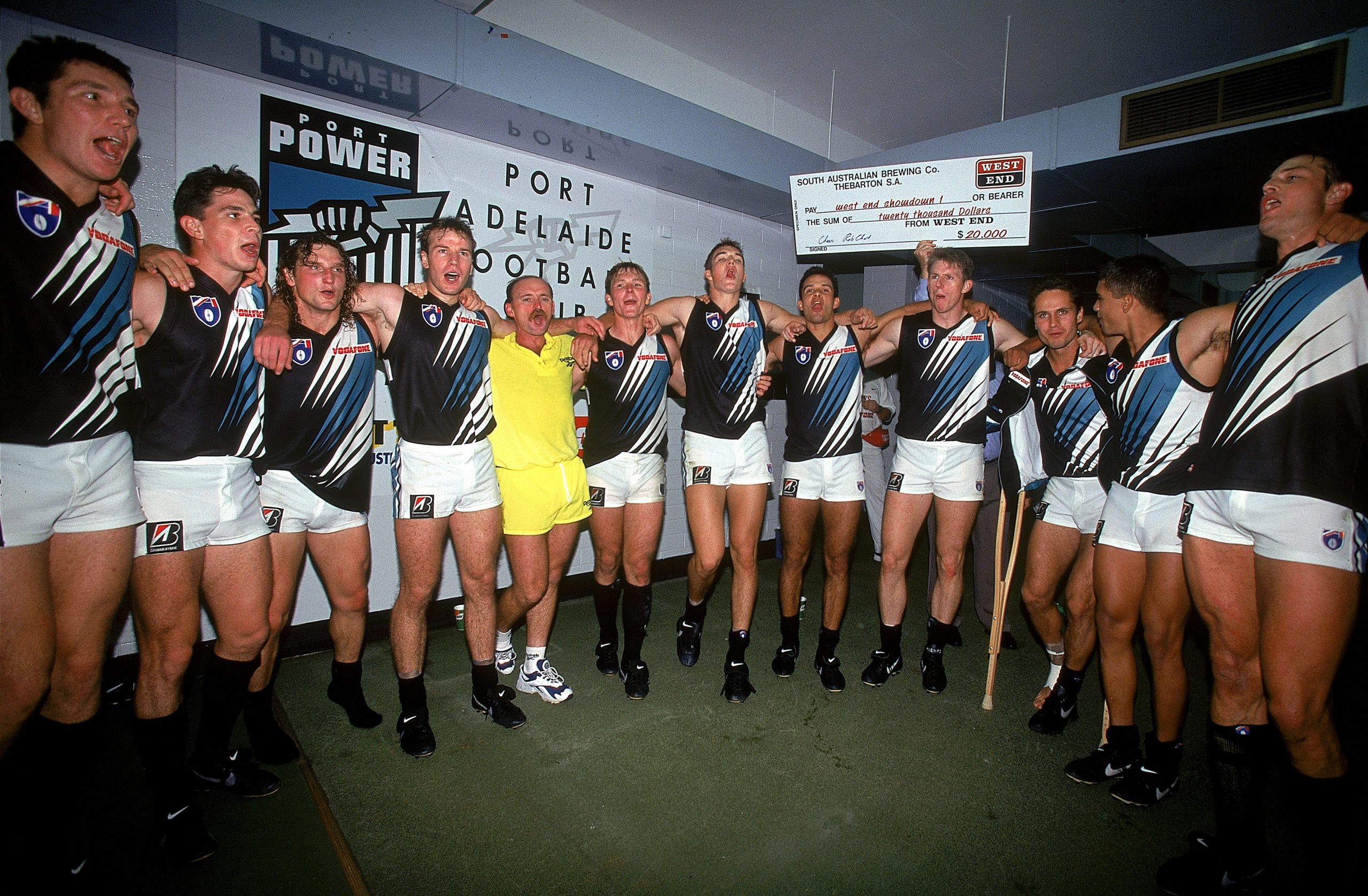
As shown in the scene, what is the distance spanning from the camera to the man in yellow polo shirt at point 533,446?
2.87 metres

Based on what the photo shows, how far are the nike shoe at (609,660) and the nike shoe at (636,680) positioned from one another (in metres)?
0.15

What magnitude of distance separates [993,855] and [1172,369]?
5.92 feet

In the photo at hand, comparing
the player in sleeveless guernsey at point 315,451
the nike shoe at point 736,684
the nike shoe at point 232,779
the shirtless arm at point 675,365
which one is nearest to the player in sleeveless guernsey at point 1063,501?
the nike shoe at point 736,684

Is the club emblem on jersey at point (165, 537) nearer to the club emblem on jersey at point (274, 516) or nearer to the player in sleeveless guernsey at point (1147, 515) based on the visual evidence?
the club emblem on jersey at point (274, 516)

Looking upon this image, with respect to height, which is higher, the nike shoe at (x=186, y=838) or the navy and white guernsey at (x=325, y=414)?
the navy and white guernsey at (x=325, y=414)

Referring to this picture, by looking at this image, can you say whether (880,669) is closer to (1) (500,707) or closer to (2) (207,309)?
(1) (500,707)

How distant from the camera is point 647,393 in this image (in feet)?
10.9

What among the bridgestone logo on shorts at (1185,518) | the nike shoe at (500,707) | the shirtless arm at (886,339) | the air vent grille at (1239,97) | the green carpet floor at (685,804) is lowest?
the green carpet floor at (685,804)

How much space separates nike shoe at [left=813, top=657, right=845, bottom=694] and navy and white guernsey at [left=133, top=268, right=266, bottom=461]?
108 inches

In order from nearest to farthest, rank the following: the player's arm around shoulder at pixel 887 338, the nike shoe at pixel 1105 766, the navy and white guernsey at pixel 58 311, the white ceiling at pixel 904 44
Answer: the navy and white guernsey at pixel 58 311 → the nike shoe at pixel 1105 766 → the player's arm around shoulder at pixel 887 338 → the white ceiling at pixel 904 44

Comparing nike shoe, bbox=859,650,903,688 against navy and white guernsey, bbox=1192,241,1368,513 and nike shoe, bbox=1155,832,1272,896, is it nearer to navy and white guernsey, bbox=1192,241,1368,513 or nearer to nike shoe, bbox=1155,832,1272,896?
nike shoe, bbox=1155,832,1272,896

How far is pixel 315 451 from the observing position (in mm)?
2488

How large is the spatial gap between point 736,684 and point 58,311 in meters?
2.81

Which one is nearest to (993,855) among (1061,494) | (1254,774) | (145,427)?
(1254,774)
